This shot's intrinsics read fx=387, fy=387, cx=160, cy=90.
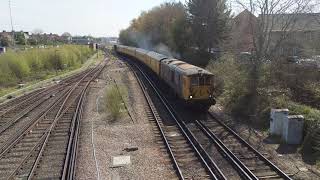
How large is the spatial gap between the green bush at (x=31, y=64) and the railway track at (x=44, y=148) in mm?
18065

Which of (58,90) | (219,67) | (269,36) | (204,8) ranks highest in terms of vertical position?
(204,8)

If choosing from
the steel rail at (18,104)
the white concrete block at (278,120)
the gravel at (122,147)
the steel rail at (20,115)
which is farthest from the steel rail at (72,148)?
the white concrete block at (278,120)

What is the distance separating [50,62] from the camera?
5219 cm

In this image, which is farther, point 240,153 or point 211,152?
point 211,152

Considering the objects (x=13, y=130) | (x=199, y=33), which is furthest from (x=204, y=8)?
(x=13, y=130)

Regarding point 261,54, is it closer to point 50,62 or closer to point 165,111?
point 165,111

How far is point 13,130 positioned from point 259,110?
1205cm

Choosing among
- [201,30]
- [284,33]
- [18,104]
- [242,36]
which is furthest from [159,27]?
[18,104]

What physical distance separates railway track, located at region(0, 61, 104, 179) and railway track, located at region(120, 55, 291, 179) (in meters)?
3.82

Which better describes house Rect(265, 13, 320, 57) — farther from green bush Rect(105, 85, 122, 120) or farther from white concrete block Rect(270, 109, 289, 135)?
green bush Rect(105, 85, 122, 120)

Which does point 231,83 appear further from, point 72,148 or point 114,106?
point 72,148

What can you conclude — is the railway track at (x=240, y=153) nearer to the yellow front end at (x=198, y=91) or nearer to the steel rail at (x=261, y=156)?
the steel rail at (x=261, y=156)

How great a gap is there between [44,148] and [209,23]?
30.1 metres

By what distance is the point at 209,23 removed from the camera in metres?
41.9
